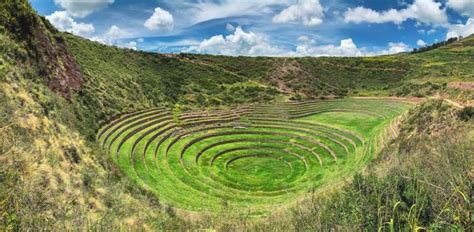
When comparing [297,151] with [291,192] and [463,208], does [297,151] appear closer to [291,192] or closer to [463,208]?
[291,192]

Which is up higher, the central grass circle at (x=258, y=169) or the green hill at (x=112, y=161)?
the green hill at (x=112, y=161)

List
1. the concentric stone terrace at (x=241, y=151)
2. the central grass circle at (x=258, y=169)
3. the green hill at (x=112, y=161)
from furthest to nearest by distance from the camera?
the central grass circle at (x=258, y=169) → the concentric stone terrace at (x=241, y=151) → the green hill at (x=112, y=161)

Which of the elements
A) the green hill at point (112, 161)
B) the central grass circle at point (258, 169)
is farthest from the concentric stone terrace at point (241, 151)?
the green hill at point (112, 161)

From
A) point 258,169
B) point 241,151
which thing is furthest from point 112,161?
point 241,151

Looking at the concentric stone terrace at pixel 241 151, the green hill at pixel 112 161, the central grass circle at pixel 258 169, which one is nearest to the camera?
the green hill at pixel 112 161

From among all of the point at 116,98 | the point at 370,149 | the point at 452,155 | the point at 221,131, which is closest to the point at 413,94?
the point at 370,149

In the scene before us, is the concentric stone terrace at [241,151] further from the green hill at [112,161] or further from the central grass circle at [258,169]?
the green hill at [112,161]

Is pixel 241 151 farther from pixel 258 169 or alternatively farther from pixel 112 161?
pixel 112 161

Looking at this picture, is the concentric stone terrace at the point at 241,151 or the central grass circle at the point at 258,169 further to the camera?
the central grass circle at the point at 258,169

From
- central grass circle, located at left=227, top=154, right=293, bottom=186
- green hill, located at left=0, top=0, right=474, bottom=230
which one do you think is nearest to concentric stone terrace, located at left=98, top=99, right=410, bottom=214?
central grass circle, located at left=227, top=154, right=293, bottom=186
